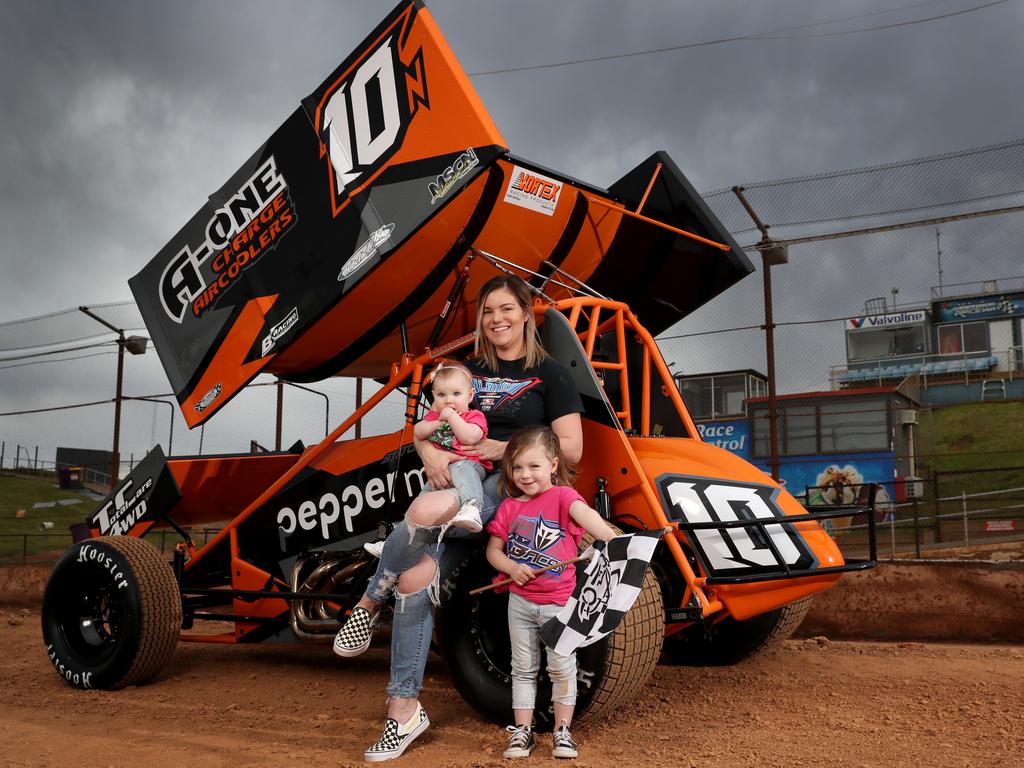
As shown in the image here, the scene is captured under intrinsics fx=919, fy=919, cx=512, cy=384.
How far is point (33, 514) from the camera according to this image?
19172mm

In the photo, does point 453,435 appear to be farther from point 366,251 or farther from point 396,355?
point 396,355

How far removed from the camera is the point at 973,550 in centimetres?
1175

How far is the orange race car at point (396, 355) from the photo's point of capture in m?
4.11

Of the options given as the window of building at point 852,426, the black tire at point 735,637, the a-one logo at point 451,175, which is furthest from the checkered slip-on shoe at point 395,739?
the window of building at point 852,426

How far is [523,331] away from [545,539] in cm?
100

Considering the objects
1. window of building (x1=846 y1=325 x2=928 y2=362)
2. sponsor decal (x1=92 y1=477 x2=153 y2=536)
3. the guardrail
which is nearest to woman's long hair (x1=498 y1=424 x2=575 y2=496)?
sponsor decal (x1=92 y1=477 x2=153 y2=536)

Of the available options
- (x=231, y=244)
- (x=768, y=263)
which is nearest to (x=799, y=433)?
(x=768, y=263)

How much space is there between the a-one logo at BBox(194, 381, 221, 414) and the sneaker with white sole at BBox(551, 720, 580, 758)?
10.6ft

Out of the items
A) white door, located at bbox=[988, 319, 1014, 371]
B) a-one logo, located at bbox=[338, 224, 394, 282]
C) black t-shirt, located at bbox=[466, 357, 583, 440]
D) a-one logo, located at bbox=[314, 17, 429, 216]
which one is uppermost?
white door, located at bbox=[988, 319, 1014, 371]

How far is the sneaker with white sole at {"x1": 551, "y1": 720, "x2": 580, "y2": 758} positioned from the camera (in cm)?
340

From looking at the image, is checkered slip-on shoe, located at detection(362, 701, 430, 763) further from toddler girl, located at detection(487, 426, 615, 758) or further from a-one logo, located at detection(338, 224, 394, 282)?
a-one logo, located at detection(338, 224, 394, 282)

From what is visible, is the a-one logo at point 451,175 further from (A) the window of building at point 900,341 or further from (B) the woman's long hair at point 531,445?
(A) the window of building at point 900,341

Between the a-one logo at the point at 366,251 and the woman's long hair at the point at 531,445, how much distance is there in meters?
1.60

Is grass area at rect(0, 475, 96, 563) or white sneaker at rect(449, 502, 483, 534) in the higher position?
white sneaker at rect(449, 502, 483, 534)
